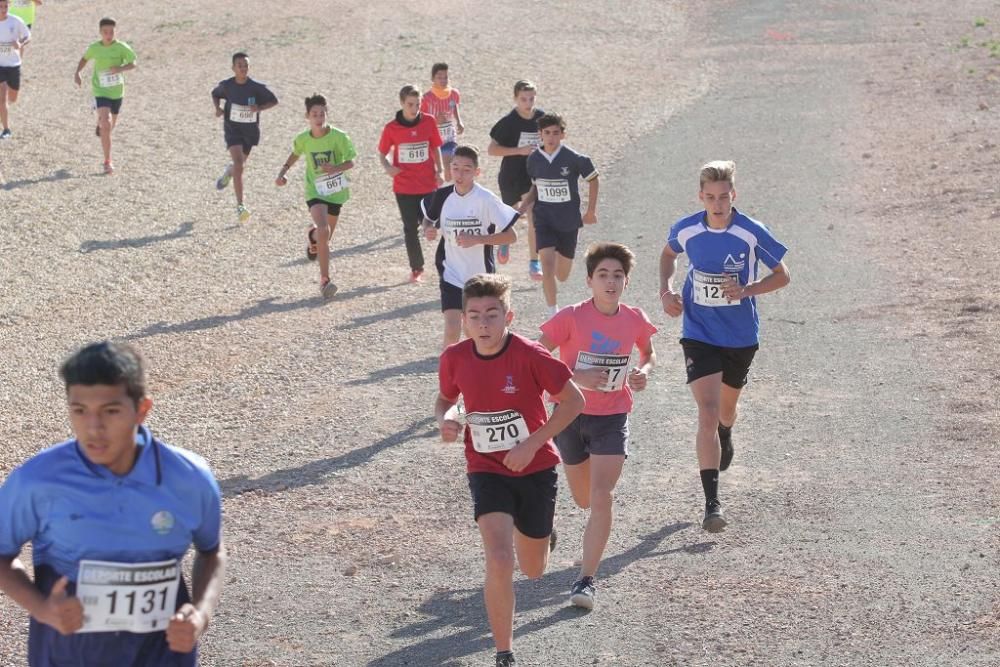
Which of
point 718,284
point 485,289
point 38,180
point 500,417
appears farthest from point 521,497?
point 38,180

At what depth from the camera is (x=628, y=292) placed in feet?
48.6

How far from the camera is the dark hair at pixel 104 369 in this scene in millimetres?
3992

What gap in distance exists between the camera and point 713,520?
26.7 ft

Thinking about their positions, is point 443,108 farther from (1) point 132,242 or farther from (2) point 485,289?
(2) point 485,289

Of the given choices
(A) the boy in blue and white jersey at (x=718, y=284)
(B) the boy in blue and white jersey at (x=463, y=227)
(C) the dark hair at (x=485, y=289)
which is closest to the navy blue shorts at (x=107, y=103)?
(B) the boy in blue and white jersey at (x=463, y=227)

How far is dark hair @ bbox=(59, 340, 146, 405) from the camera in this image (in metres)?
3.99

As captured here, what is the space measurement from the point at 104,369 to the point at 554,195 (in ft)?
31.1

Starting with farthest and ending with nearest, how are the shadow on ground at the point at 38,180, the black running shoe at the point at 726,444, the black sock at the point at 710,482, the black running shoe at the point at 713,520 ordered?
the shadow on ground at the point at 38,180 → the black running shoe at the point at 726,444 → the black sock at the point at 710,482 → the black running shoe at the point at 713,520

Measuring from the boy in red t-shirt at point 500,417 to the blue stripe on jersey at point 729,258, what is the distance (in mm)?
2307

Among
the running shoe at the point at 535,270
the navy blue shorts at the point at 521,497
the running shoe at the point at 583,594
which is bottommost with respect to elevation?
the running shoe at the point at 583,594

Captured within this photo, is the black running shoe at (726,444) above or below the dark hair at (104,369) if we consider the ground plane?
below

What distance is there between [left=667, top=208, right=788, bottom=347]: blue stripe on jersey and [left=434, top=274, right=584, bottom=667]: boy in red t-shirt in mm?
2307

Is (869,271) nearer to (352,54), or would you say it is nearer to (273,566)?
(273,566)

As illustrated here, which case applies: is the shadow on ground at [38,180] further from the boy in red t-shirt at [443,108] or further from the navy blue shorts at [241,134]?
the boy in red t-shirt at [443,108]
